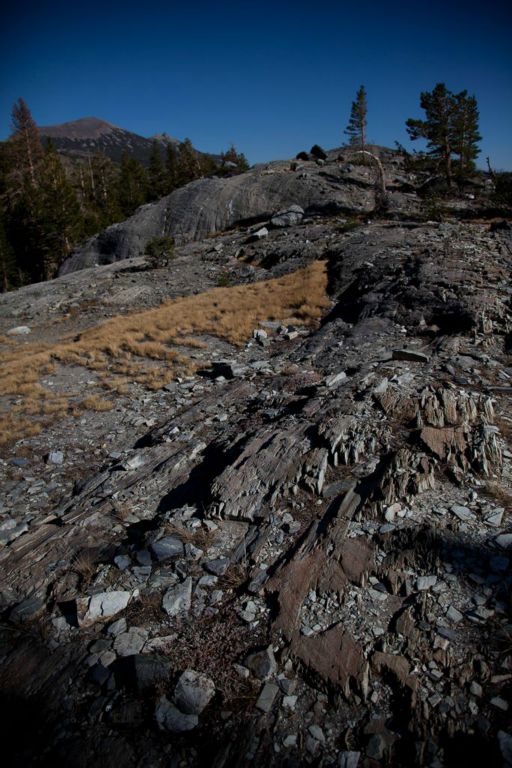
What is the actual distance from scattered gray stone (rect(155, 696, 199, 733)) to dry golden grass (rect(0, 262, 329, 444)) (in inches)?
375

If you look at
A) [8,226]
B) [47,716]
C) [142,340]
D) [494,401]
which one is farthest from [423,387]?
[8,226]

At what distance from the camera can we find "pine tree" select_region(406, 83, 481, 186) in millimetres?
38906

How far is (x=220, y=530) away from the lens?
6.17 m

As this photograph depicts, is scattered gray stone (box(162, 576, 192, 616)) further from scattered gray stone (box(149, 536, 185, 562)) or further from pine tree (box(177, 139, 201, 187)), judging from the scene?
pine tree (box(177, 139, 201, 187))

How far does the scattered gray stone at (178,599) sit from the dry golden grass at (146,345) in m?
8.29

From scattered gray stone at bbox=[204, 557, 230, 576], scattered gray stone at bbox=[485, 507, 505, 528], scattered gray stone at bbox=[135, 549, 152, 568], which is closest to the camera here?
scattered gray stone at bbox=[485, 507, 505, 528]

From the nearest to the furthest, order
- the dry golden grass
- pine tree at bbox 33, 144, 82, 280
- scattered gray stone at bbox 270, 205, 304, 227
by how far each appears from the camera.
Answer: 1. the dry golden grass
2. scattered gray stone at bbox 270, 205, 304, 227
3. pine tree at bbox 33, 144, 82, 280

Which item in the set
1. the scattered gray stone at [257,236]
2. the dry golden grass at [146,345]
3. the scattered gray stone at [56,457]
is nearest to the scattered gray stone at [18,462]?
the scattered gray stone at [56,457]

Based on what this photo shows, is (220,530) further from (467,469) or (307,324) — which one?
(307,324)

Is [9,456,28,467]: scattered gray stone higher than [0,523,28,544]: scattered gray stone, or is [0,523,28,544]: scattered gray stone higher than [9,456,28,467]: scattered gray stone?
[9,456,28,467]: scattered gray stone

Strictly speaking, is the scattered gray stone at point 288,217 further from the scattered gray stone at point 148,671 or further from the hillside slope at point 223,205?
the scattered gray stone at point 148,671

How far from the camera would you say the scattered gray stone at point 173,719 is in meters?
3.70

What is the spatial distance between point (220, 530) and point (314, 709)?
2.81 meters

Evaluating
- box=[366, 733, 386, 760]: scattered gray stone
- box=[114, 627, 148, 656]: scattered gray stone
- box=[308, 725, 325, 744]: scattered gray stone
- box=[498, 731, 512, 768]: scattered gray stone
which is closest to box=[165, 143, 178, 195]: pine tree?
box=[114, 627, 148, 656]: scattered gray stone
